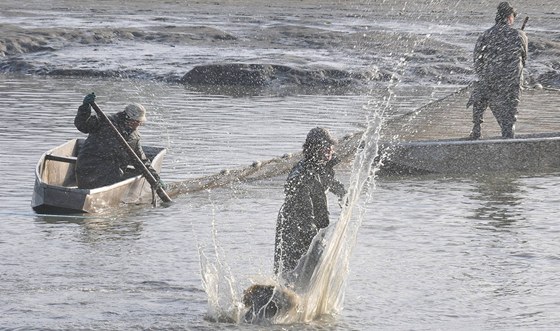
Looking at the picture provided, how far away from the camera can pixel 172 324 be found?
9.27 m

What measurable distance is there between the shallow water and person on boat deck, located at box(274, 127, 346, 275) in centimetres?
61

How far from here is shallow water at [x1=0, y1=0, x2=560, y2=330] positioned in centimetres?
977

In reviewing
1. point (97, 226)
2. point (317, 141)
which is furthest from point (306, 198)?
point (97, 226)

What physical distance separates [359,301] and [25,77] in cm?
2075

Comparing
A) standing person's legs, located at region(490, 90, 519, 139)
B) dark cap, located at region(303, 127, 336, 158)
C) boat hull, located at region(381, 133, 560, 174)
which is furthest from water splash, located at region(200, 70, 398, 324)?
standing person's legs, located at region(490, 90, 519, 139)

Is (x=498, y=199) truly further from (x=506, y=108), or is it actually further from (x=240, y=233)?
(x=240, y=233)

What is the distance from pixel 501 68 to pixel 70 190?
6008 mm

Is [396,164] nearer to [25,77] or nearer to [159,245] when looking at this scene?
[159,245]

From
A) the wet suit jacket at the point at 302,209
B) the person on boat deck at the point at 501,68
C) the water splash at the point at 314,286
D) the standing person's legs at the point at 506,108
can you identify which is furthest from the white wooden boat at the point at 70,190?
the standing person's legs at the point at 506,108

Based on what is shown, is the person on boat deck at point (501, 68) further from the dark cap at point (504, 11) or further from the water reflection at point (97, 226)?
the water reflection at point (97, 226)

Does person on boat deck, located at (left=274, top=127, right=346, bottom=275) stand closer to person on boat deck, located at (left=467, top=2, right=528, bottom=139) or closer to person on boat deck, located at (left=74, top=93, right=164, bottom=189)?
person on boat deck, located at (left=74, top=93, right=164, bottom=189)

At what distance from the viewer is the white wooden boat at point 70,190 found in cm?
1302

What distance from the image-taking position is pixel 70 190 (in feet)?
42.6

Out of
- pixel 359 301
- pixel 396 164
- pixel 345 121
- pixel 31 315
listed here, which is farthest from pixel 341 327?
pixel 345 121
